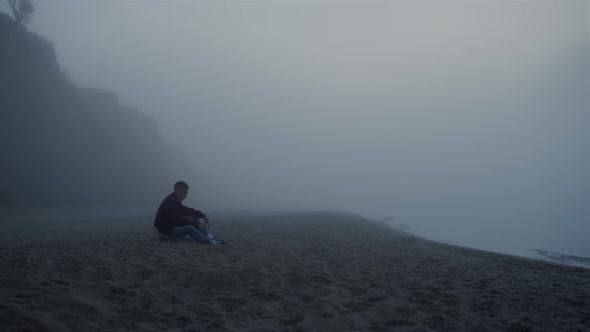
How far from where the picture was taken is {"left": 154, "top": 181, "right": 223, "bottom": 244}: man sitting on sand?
9.52 metres

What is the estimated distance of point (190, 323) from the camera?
14.8ft

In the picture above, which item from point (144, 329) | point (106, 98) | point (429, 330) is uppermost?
point (106, 98)

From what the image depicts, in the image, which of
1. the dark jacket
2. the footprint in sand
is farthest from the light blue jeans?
the footprint in sand

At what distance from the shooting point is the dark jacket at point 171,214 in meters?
9.46

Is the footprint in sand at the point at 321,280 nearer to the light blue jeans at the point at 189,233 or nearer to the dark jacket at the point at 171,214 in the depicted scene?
the light blue jeans at the point at 189,233

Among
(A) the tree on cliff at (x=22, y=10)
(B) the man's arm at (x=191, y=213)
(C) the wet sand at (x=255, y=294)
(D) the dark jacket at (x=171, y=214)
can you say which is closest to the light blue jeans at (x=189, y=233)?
(D) the dark jacket at (x=171, y=214)

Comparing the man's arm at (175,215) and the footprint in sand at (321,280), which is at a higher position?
the man's arm at (175,215)

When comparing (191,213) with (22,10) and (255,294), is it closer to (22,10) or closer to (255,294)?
(255,294)

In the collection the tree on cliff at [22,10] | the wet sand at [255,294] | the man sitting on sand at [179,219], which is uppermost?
the tree on cliff at [22,10]

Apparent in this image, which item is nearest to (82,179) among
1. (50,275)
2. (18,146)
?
(18,146)

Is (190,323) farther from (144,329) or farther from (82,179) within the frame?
(82,179)

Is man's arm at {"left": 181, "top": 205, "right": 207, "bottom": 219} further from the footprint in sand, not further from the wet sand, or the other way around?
the footprint in sand

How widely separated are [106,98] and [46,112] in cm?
1622

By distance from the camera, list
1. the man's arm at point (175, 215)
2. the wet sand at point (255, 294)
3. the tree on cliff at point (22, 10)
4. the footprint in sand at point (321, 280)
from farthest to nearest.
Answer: the tree on cliff at point (22, 10) < the man's arm at point (175, 215) < the footprint in sand at point (321, 280) < the wet sand at point (255, 294)
